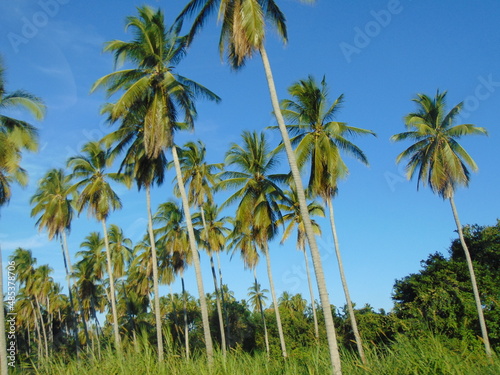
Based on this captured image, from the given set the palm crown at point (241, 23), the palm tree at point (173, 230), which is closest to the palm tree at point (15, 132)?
the palm crown at point (241, 23)

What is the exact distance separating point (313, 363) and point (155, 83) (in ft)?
49.5

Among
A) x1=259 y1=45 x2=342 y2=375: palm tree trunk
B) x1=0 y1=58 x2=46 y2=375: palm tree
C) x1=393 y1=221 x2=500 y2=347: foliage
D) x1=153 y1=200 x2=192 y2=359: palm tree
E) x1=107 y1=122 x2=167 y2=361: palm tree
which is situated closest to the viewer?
x1=259 y1=45 x2=342 y2=375: palm tree trunk

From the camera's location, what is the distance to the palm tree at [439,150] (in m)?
24.5

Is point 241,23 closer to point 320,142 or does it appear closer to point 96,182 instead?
point 320,142

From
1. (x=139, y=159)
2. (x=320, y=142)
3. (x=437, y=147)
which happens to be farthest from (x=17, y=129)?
(x=437, y=147)

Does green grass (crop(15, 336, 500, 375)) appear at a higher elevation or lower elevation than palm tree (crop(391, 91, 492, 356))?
lower

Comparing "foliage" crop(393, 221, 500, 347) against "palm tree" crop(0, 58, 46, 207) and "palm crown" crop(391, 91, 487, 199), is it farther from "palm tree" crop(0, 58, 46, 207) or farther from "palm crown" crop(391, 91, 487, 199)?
"palm tree" crop(0, 58, 46, 207)

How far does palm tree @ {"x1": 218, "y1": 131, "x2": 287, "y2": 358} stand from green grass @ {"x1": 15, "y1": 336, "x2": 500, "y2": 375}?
645 inches

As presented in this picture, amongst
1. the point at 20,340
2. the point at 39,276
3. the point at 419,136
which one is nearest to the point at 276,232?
the point at 419,136

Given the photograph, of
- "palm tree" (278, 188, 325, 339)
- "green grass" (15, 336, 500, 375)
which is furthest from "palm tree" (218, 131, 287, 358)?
"green grass" (15, 336, 500, 375)

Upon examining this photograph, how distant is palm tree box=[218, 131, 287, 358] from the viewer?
24.8 meters

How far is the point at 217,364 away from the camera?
7355mm

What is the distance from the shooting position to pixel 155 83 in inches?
750

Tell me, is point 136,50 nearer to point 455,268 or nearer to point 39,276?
point 455,268
